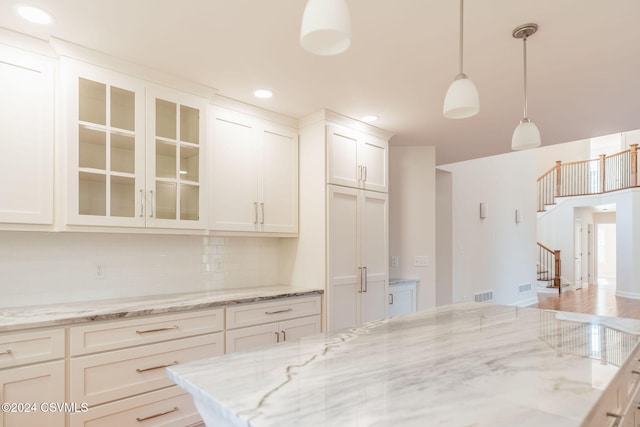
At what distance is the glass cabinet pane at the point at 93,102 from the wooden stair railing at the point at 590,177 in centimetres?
1087

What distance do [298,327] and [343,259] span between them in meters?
0.72

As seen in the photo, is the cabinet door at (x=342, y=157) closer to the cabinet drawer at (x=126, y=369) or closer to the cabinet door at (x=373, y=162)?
the cabinet door at (x=373, y=162)

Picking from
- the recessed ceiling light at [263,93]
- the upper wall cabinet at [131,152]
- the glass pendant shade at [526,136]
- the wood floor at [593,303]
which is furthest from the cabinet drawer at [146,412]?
the wood floor at [593,303]

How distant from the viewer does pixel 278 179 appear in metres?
3.40

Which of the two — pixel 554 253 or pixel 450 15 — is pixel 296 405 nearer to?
pixel 450 15

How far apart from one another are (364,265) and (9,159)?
2.75 m

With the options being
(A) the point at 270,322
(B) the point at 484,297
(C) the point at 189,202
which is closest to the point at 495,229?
(B) the point at 484,297

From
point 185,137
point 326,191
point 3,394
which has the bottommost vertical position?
point 3,394

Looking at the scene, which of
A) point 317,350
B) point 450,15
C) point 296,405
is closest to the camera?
point 296,405

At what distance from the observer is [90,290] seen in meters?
2.56

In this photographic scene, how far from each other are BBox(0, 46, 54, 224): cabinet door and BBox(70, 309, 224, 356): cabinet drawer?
69cm

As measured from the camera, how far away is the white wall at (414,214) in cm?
452

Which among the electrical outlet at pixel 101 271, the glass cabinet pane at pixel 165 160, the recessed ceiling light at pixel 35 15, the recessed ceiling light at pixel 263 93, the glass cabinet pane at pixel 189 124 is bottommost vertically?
the electrical outlet at pixel 101 271

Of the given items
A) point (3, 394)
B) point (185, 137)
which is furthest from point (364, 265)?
point (3, 394)
